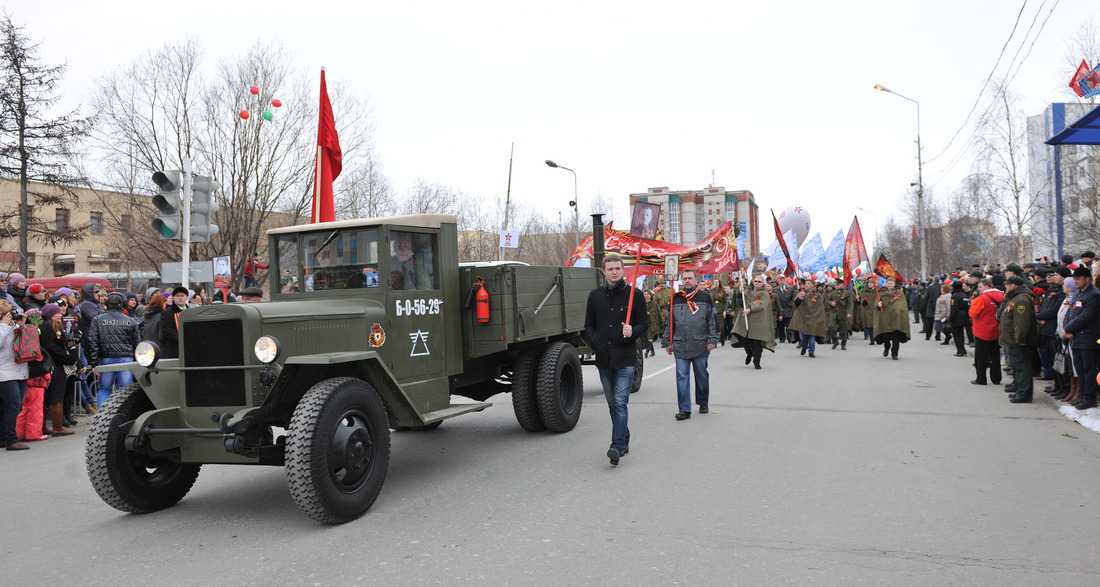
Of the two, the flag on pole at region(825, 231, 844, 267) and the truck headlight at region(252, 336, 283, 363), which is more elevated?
the flag on pole at region(825, 231, 844, 267)

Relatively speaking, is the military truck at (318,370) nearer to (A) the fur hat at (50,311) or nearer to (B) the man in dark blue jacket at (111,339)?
(A) the fur hat at (50,311)

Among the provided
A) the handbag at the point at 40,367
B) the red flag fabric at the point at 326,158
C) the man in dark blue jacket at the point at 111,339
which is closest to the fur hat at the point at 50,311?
the handbag at the point at 40,367

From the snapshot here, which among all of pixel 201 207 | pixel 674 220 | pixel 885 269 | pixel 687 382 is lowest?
pixel 687 382

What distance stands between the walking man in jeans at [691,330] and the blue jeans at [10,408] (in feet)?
24.7

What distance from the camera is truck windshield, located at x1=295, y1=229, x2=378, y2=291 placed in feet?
20.6

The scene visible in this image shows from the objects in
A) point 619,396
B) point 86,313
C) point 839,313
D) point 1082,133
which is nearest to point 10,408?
point 86,313

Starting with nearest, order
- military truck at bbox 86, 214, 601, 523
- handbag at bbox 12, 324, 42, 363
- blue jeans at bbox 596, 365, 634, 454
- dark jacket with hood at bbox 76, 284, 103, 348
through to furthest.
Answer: military truck at bbox 86, 214, 601, 523 < blue jeans at bbox 596, 365, 634, 454 < handbag at bbox 12, 324, 42, 363 < dark jacket with hood at bbox 76, 284, 103, 348

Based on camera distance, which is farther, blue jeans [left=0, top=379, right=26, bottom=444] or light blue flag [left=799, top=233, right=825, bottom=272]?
light blue flag [left=799, top=233, right=825, bottom=272]

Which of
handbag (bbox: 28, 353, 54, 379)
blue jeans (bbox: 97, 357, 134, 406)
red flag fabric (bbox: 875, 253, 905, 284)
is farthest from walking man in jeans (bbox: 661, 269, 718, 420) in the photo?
red flag fabric (bbox: 875, 253, 905, 284)

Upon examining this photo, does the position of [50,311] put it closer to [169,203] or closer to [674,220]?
[169,203]

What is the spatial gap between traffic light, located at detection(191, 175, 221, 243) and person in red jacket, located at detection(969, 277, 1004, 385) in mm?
11149

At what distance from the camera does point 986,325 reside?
11.4m

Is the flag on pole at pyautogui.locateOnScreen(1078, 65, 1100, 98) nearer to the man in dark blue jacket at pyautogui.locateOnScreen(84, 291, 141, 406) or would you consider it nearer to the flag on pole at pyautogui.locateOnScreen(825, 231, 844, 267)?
the man in dark blue jacket at pyautogui.locateOnScreen(84, 291, 141, 406)

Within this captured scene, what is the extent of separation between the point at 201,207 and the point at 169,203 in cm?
47
